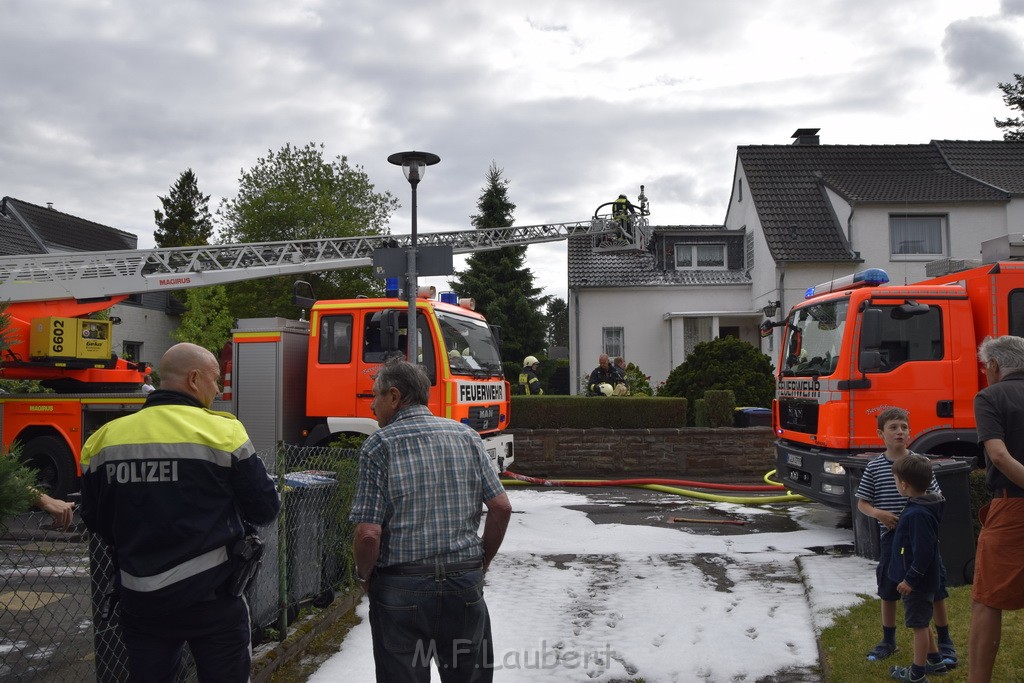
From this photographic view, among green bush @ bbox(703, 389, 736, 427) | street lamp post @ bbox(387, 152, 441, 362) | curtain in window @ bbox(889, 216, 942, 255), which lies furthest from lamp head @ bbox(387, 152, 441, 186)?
curtain in window @ bbox(889, 216, 942, 255)

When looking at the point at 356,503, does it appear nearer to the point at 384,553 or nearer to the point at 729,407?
the point at 384,553

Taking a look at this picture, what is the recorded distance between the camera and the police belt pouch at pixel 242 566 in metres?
3.13

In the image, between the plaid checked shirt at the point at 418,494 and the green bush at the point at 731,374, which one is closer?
the plaid checked shirt at the point at 418,494

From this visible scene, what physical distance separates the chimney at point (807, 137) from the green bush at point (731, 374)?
45.5ft

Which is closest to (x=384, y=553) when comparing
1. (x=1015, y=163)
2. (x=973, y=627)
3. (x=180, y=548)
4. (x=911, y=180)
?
(x=180, y=548)

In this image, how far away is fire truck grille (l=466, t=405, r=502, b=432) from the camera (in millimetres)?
9867

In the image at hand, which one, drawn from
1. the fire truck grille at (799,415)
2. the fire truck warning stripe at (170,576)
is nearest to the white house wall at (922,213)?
the fire truck grille at (799,415)

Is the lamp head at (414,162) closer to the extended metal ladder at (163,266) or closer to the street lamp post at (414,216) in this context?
the street lamp post at (414,216)

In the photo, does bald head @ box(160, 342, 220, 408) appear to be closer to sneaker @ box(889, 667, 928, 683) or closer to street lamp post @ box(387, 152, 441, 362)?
sneaker @ box(889, 667, 928, 683)

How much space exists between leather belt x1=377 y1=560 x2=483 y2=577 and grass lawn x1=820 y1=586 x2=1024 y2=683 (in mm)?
2559

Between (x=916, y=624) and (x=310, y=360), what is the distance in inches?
276

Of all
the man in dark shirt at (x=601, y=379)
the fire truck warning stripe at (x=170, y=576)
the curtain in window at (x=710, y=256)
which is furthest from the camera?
the curtain in window at (x=710, y=256)

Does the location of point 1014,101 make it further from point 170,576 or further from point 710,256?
point 170,576

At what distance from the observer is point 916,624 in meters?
4.48
